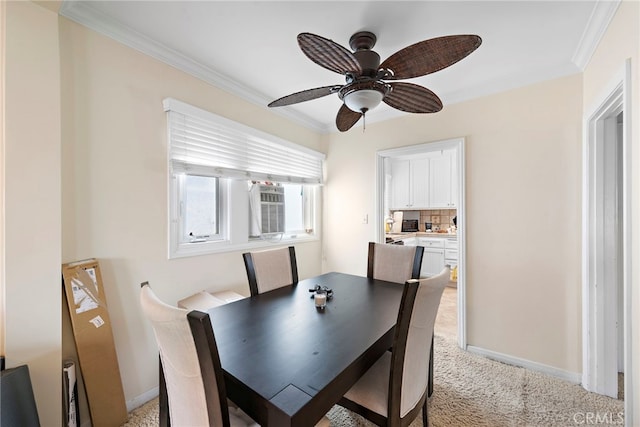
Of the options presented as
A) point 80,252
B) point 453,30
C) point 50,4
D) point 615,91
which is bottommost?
point 80,252

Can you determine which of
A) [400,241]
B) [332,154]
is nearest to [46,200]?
[332,154]

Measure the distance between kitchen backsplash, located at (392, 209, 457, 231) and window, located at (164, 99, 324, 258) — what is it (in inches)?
127

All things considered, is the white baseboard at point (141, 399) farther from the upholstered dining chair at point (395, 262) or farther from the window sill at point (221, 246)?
the upholstered dining chair at point (395, 262)

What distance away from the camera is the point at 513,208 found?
2.29 meters

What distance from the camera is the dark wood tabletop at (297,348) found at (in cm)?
81

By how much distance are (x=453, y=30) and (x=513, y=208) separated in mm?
1583

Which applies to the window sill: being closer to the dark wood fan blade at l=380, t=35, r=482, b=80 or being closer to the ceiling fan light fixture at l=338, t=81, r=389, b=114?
the ceiling fan light fixture at l=338, t=81, r=389, b=114

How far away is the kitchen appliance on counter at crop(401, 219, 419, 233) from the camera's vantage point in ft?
18.0

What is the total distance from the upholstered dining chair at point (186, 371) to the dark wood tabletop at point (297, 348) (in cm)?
8

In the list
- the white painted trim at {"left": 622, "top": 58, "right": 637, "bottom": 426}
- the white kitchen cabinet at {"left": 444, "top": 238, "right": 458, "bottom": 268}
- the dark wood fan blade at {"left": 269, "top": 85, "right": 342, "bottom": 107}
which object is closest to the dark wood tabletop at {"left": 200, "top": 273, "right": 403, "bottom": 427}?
the white painted trim at {"left": 622, "top": 58, "right": 637, "bottom": 426}

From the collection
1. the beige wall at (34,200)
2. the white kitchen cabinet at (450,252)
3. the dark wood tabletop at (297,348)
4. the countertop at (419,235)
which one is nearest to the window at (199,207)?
the beige wall at (34,200)

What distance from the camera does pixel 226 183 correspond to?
247 centimetres

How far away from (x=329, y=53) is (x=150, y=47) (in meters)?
1.42

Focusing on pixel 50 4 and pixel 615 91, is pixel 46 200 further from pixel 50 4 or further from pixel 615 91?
pixel 615 91
